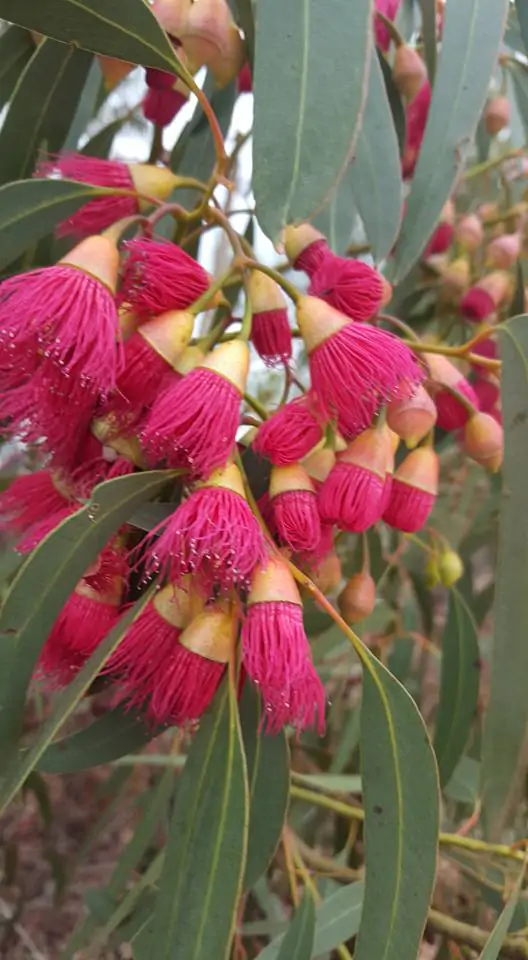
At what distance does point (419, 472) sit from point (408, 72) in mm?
472

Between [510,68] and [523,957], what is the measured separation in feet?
3.70

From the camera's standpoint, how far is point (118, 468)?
59 centimetres

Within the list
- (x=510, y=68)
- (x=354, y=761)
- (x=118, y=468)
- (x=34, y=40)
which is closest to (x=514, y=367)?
(x=118, y=468)

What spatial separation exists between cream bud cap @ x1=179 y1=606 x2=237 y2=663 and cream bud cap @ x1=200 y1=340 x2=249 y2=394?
0.49ft

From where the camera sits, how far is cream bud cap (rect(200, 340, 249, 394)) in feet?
1.72

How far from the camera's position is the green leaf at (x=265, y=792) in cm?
74

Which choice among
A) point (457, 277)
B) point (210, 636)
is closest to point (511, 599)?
point (210, 636)

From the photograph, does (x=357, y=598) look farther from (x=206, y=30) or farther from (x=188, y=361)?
(x=206, y=30)

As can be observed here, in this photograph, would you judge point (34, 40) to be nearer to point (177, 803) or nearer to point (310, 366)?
point (310, 366)

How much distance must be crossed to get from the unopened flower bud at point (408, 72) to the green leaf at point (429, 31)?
0.17ft

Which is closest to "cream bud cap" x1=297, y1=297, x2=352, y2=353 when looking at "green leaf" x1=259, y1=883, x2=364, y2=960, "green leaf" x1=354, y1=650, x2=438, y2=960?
"green leaf" x1=354, y1=650, x2=438, y2=960

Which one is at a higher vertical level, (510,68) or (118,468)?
(510,68)

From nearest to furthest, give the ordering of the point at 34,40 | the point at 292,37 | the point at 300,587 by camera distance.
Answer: the point at 292,37
the point at 300,587
the point at 34,40

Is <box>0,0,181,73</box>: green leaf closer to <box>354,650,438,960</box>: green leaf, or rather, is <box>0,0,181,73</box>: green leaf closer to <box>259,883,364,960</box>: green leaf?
<box>354,650,438,960</box>: green leaf
